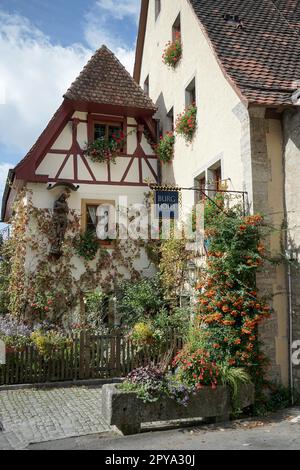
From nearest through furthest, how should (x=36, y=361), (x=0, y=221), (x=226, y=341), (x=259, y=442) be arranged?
(x=259, y=442) < (x=226, y=341) < (x=36, y=361) < (x=0, y=221)

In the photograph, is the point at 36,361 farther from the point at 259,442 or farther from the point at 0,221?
the point at 0,221

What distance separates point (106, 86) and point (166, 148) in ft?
8.92

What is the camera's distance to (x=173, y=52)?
13195mm

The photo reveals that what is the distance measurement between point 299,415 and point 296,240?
288 centimetres

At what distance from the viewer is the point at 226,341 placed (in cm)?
797

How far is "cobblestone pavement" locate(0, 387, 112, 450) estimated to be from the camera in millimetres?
6445

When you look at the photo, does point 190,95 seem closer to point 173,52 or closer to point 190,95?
point 190,95

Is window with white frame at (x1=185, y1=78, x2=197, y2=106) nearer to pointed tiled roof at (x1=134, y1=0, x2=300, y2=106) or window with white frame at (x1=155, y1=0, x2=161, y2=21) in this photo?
pointed tiled roof at (x1=134, y1=0, x2=300, y2=106)

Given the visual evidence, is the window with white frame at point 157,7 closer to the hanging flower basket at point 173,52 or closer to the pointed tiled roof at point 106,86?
the pointed tiled roof at point 106,86

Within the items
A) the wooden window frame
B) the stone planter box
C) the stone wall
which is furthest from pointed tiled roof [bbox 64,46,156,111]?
the stone planter box

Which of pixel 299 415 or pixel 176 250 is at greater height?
pixel 176 250

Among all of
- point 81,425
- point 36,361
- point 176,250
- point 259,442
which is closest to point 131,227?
point 176,250

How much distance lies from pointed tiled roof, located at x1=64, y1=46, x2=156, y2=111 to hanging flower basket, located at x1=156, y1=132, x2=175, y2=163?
1.19m

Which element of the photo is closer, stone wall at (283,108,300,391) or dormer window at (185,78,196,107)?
stone wall at (283,108,300,391)
